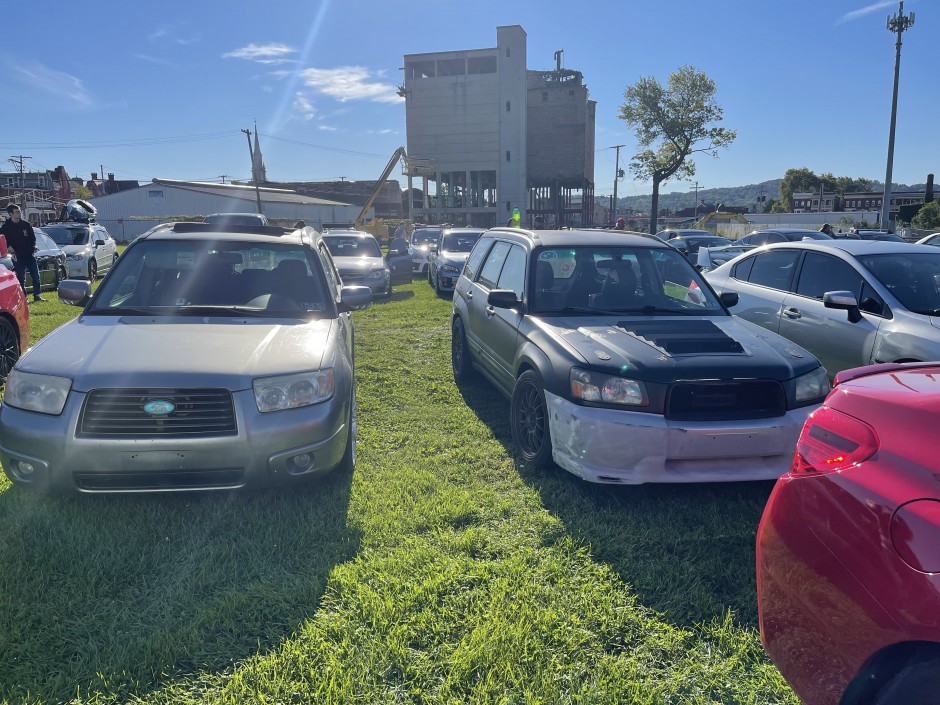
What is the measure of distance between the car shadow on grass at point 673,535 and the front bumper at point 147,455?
168 centimetres

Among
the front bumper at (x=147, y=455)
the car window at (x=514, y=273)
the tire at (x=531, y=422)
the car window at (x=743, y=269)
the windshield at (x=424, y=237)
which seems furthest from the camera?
the windshield at (x=424, y=237)

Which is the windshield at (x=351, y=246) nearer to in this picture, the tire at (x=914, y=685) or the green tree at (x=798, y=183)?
the tire at (x=914, y=685)

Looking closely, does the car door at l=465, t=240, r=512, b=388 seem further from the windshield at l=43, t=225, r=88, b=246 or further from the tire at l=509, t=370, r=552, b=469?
the windshield at l=43, t=225, r=88, b=246

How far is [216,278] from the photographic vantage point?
4.70 metres

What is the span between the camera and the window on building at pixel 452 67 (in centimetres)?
6562

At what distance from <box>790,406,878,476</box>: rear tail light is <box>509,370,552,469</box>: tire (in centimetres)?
219

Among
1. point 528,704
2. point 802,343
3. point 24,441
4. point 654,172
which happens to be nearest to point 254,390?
point 24,441

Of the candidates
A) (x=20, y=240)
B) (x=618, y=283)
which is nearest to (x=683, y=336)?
(x=618, y=283)

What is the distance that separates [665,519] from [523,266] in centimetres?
239

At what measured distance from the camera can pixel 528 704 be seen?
232 cm

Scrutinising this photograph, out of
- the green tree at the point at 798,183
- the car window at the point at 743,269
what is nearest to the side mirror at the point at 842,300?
the car window at the point at 743,269

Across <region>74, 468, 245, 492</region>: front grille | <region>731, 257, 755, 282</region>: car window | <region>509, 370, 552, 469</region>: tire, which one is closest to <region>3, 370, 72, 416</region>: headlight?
<region>74, 468, 245, 492</region>: front grille

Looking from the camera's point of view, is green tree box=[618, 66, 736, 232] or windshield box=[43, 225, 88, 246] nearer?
windshield box=[43, 225, 88, 246]

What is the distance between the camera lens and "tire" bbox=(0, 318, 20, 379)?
6.40 m
